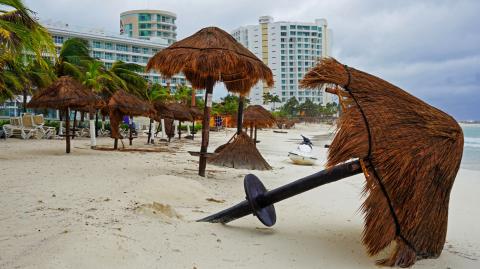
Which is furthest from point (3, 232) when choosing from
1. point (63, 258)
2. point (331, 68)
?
point (331, 68)

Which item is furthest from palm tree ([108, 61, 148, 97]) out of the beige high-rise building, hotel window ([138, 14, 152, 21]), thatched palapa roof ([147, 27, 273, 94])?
hotel window ([138, 14, 152, 21])

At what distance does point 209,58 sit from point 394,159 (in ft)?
16.0

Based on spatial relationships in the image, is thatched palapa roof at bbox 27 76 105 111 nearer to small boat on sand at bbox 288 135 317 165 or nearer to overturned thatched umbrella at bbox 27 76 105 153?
overturned thatched umbrella at bbox 27 76 105 153

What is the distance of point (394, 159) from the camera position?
3.76 meters

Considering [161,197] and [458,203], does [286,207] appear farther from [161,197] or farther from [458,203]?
[458,203]

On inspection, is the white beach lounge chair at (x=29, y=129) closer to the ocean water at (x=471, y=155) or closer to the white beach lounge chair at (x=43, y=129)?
the white beach lounge chair at (x=43, y=129)

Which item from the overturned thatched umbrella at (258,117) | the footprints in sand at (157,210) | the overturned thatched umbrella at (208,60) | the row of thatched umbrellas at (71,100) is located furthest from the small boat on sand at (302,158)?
the footprints in sand at (157,210)

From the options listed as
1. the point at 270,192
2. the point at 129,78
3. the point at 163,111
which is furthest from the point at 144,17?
the point at 270,192

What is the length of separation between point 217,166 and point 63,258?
8.21 metres

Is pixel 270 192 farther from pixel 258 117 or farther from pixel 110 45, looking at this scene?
pixel 110 45

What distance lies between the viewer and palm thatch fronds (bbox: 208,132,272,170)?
35.8 ft

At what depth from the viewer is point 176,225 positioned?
14.6 feet

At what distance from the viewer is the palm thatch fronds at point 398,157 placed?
378cm

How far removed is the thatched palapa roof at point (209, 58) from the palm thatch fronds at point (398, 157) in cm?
412
